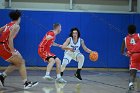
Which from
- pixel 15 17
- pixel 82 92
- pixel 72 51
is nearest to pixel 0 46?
pixel 15 17

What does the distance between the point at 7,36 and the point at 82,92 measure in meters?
2.17

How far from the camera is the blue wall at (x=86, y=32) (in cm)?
1390

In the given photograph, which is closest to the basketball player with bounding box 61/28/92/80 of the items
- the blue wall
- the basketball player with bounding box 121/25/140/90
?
the basketball player with bounding box 121/25/140/90

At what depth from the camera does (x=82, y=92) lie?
783 cm

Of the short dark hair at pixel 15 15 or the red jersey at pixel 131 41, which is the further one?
the red jersey at pixel 131 41

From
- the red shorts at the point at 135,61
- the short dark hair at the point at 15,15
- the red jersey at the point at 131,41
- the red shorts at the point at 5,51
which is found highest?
the short dark hair at the point at 15,15

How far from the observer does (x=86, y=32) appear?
14188 mm

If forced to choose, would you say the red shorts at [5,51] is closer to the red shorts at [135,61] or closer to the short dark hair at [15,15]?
the short dark hair at [15,15]

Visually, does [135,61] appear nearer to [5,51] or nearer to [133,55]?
[133,55]

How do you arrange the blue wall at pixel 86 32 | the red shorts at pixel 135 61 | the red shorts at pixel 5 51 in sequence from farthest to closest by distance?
1. the blue wall at pixel 86 32
2. the red shorts at pixel 135 61
3. the red shorts at pixel 5 51

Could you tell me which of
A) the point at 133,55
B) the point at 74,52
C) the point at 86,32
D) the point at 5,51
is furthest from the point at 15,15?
the point at 86,32

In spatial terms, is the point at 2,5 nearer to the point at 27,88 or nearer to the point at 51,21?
the point at 51,21

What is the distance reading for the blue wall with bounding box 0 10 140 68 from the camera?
13.9 meters

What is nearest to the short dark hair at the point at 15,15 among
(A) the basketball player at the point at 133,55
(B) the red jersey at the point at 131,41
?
(A) the basketball player at the point at 133,55
